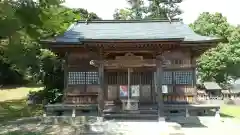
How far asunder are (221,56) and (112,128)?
2553 centimetres

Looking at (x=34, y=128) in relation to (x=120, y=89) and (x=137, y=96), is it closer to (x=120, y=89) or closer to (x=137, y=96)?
(x=120, y=89)

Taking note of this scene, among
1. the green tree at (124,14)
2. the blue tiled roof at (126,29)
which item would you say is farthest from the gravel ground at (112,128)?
the green tree at (124,14)

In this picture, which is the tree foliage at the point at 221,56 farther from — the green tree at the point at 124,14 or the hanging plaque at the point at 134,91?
the hanging plaque at the point at 134,91

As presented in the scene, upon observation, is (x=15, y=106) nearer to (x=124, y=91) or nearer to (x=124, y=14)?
(x=124, y=91)

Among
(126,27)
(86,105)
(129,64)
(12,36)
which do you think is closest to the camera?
(12,36)

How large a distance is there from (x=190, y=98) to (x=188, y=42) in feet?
11.1

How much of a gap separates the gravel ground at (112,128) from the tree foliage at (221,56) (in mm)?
21920

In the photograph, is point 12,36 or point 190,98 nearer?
point 12,36

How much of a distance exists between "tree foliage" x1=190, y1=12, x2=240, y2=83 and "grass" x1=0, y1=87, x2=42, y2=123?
2049 cm

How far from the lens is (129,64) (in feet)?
48.6

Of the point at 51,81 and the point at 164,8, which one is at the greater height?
the point at 164,8

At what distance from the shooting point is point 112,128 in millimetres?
13508

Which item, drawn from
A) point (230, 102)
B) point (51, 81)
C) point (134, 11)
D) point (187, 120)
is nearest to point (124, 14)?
point (134, 11)

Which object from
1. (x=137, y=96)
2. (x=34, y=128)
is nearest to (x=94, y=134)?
(x=34, y=128)
